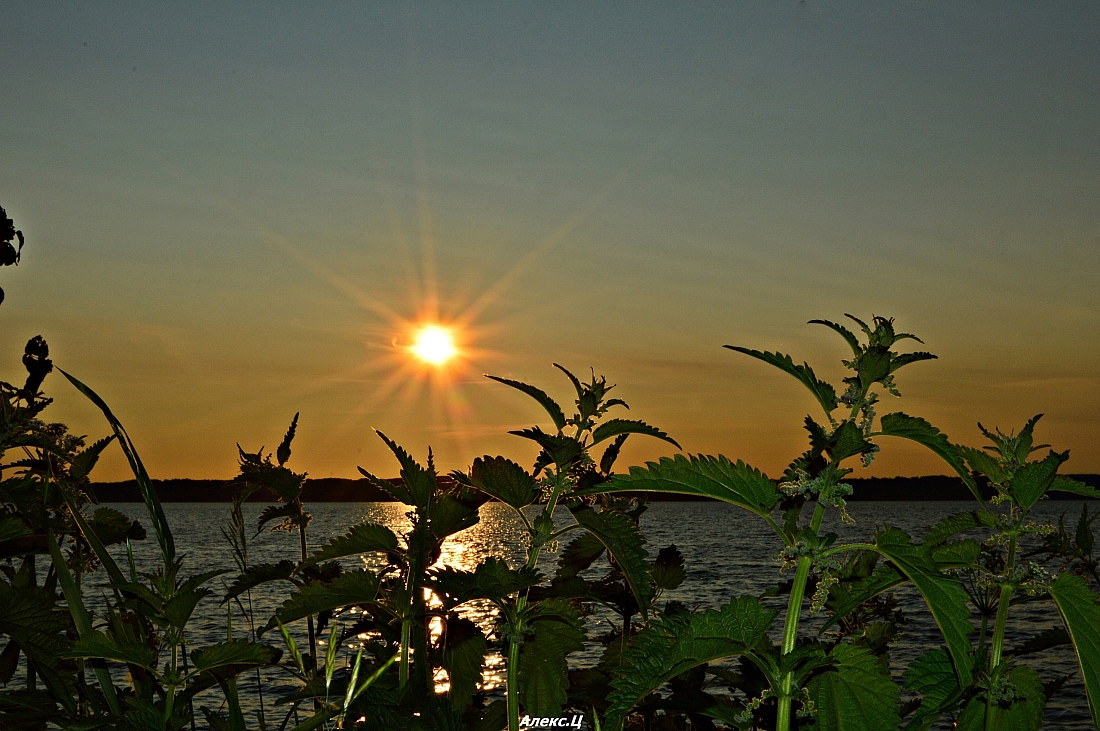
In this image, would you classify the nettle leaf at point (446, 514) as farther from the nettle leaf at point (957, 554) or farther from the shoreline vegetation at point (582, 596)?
the nettle leaf at point (957, 554)

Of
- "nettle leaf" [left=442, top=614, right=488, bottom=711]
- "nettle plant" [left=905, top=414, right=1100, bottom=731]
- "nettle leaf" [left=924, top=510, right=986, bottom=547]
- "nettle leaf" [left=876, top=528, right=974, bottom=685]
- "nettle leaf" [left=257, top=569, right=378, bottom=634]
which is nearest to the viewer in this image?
"nettle leaf" [left=876, top=528, right=974, bottom=685]

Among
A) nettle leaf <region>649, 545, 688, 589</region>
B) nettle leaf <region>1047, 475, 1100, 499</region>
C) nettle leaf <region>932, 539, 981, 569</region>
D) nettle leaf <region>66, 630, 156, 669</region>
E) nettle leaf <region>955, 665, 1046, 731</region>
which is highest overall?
nettle leaf <region>1047, 475, 1100, 499</region>

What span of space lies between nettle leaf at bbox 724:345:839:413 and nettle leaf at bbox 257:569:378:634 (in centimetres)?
146

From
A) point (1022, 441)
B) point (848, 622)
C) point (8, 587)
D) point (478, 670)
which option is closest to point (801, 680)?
point (1022, 441)

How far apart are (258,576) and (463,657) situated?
87cm

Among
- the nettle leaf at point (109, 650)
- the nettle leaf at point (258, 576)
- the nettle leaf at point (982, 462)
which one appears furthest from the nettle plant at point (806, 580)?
the nettle leaf at point (258, 576)

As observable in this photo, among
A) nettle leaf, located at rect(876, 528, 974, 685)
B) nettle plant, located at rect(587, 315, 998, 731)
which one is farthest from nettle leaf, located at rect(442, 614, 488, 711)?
nettle leaf, located at rect(876, 528, 974, 685)

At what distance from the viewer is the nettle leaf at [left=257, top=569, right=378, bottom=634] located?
102 inches

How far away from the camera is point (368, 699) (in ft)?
8.00

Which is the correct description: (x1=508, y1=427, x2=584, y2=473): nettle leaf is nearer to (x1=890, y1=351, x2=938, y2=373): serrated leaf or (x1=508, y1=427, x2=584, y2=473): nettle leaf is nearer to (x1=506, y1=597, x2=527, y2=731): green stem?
(x1=506, y1=597, x2=527, y2=731): green stem

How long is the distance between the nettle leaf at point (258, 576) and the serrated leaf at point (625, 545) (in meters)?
1.35

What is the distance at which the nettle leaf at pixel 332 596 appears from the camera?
8.50 ft

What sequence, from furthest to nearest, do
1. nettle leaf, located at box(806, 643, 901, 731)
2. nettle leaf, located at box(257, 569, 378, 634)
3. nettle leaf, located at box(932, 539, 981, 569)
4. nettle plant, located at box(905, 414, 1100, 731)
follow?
nettle leaf, located at box(257, 569, 378, 634) → nettle leaf, located at box(932, 539, 981, 569) → nettle plant, located at box(905, 414, 1100, 731) → nettle leaf, located at box(806, 643, 901, 731)

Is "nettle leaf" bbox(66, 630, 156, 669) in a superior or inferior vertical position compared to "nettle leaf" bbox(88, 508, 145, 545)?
inferior
